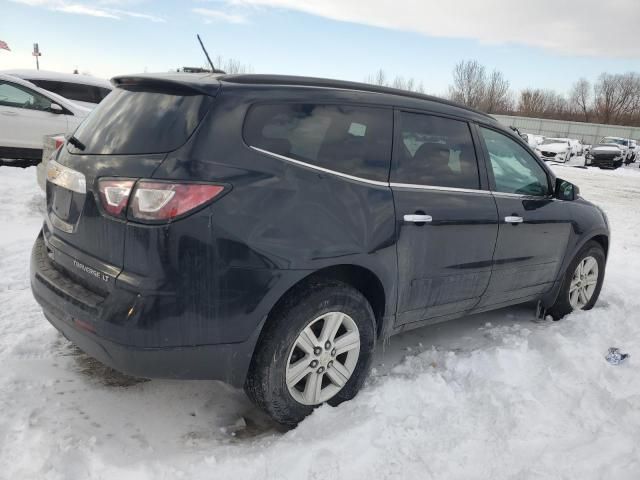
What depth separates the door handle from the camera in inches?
119

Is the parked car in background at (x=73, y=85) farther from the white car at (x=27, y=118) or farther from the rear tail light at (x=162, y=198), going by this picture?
the rear tail light at (x=162, y=198)

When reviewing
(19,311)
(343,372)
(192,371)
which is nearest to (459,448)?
(343,372)

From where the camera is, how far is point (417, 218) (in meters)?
3.06

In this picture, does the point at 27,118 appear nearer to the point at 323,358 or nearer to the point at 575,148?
the point at 323,358

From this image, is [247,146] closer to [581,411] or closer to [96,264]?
[96,264]

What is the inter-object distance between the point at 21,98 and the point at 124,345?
28.4 ft

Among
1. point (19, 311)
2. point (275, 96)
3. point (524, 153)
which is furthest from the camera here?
point (524, 153)

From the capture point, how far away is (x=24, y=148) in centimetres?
909

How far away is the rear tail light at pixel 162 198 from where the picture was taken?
2.25m

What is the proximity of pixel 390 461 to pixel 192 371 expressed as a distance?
1055mm

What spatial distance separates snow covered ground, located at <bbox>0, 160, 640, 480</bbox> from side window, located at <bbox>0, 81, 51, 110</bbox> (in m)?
6.38

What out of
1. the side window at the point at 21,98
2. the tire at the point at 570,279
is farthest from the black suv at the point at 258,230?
the side window at the point at 21,98

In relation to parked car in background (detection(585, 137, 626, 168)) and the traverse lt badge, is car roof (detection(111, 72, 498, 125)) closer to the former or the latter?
the traverse lt badge

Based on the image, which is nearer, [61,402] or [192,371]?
[192,371]
